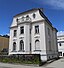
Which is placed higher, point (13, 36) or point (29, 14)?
point (29, 14)

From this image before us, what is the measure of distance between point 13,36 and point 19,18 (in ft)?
14.7

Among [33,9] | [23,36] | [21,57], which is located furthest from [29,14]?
[21,57]

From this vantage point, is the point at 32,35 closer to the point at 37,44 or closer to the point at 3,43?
the point at 37,44

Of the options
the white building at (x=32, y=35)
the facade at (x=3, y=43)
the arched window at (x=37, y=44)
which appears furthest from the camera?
the facade at (x=3, y=43)

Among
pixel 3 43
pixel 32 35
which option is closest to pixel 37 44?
pixel 32 35

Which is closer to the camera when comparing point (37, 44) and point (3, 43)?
point (37, 44)

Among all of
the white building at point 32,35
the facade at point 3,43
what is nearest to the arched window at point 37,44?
the white building at point 32,35

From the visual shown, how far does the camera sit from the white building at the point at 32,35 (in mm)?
26609

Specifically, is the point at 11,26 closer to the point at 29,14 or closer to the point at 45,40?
the point at 29,14

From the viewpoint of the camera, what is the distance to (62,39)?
174 feet

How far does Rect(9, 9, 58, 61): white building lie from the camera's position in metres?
26.6

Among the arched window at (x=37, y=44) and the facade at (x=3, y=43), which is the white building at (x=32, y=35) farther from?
the facade at (x=3, y=43)

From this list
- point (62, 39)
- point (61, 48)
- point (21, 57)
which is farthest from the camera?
point (62, 39)

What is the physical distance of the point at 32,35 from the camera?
2820cm
